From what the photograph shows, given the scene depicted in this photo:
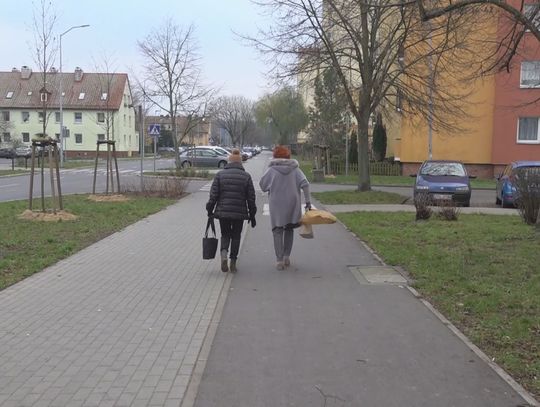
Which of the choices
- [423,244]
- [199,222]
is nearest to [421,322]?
[423,244]

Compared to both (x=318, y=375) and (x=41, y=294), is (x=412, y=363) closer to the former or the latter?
(x=318, y=375)

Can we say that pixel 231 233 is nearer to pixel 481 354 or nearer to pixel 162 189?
pixel 481 354

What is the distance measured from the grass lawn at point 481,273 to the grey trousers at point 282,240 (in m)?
1.65

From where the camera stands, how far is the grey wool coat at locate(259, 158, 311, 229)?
8.46m

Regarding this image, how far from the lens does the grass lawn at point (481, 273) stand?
5.23 metres

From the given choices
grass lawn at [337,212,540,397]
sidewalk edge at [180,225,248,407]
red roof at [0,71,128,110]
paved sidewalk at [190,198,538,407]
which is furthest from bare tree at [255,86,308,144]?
sidewalk edge at [180,225,248,407]

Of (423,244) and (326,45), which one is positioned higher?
(326,45)

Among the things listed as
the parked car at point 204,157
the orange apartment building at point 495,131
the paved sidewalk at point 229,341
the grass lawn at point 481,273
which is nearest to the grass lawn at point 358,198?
the grass lawn at point 481,273

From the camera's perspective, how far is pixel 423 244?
10.8 metres

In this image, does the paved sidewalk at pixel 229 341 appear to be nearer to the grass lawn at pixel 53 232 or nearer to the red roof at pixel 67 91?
the grass lawn at pixel 53 232

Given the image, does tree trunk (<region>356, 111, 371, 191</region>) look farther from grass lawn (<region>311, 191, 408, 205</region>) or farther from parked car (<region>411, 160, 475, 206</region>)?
parked car (<region>411, 160, 475, 206</region>)

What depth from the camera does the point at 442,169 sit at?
68.0 feet

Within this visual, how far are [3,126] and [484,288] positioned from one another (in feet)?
238

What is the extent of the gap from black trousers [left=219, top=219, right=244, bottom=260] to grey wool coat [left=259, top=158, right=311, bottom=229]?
55 cm
